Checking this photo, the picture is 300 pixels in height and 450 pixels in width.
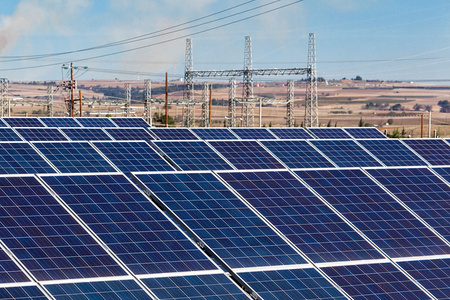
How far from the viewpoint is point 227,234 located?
80.1ft

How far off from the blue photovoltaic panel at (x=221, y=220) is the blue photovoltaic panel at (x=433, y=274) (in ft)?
12.2

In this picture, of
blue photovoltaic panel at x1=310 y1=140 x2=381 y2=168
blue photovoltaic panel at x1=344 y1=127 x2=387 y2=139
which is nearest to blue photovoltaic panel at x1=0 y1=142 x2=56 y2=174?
blue photovoltaic panel at x1=310 y1=140 x2=381 y2=168

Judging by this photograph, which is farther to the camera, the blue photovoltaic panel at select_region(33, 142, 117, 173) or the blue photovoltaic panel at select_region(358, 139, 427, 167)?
the blue photovoltaic panel at select_region(358, 139, 427, 167)

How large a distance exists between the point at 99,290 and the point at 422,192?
1502 cm

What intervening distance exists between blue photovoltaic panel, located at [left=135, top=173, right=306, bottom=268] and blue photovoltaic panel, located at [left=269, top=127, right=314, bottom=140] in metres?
22.7

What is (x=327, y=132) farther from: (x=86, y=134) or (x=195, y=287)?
(x=195, y=287)

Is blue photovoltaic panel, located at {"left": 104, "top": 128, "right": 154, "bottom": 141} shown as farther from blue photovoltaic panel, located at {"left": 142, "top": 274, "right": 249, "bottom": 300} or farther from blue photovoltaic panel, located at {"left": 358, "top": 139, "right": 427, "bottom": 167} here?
blue photovoltaic panel, located at {"left": 142, "top": 274, "right": 249, "bottom": 300}

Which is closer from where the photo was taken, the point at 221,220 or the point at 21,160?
the point at 221,220

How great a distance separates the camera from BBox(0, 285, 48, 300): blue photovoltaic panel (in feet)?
61.6

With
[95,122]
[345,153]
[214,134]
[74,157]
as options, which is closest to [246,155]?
[345,153]

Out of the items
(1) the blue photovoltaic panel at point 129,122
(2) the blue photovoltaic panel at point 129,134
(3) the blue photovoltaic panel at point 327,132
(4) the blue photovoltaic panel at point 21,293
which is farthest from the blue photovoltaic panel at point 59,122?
(4) the blue photovoltaic panel at point 21,293

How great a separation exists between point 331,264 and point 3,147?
18.2m

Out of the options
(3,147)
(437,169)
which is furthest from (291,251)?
(3,147)

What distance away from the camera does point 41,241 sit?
21516 millimetres
